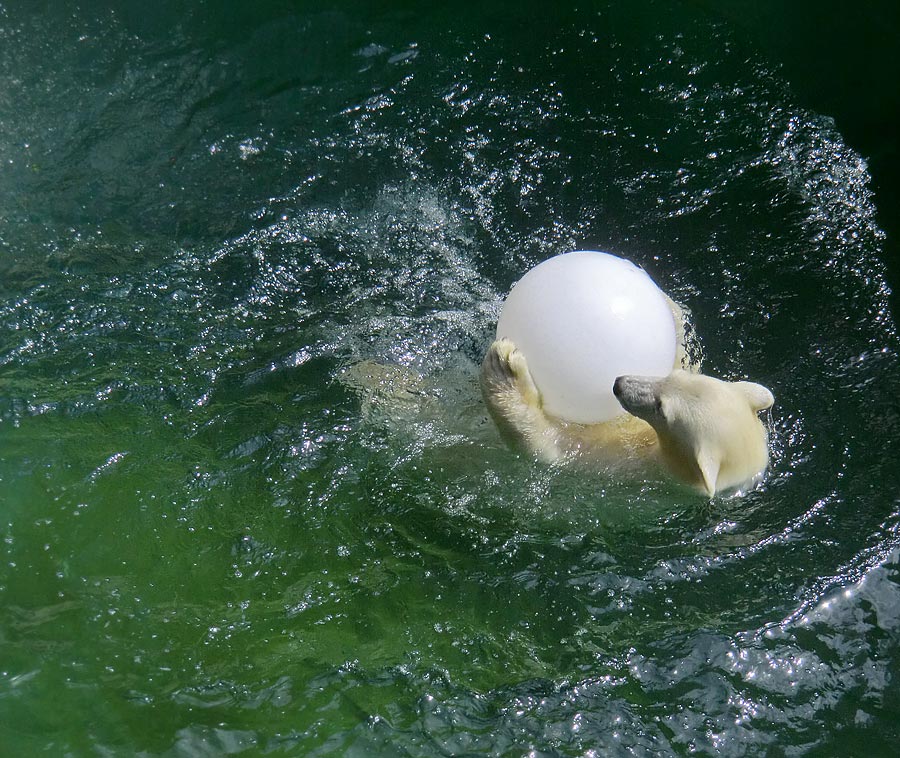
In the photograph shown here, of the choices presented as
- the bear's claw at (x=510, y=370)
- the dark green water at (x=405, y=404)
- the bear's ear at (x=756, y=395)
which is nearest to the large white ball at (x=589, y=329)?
the bear's claw at (x=510, y=370)

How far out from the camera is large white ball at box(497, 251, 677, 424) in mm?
2961

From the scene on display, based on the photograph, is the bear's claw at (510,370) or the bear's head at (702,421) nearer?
the bear's head at (702,421)

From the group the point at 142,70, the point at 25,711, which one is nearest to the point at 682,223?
the point at 142,70

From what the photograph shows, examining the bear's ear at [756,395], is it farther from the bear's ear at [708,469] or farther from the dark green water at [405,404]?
the dark green water at [405,404]

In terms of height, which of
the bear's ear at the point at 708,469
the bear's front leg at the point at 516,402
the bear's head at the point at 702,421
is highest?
the bear's front leg at the point at 516,402

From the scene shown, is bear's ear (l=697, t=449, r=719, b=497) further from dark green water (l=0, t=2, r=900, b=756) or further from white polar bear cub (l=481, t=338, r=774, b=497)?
dark green water (l=0, t=2, r=900, b=756)

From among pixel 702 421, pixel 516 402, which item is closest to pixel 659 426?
pixel 702 421

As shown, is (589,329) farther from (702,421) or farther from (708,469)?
(708,469)

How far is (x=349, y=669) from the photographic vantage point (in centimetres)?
296

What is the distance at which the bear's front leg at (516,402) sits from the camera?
3137mm

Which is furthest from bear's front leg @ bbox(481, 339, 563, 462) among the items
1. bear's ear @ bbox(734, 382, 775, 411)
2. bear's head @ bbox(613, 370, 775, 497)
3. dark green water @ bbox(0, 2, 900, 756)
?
bear's ear @ bbox(734, 382, 775, 411)

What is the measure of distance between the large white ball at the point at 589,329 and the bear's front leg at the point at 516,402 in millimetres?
52

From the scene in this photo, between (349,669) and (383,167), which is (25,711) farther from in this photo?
(383,167)

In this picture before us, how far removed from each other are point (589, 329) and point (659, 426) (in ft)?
1.45
